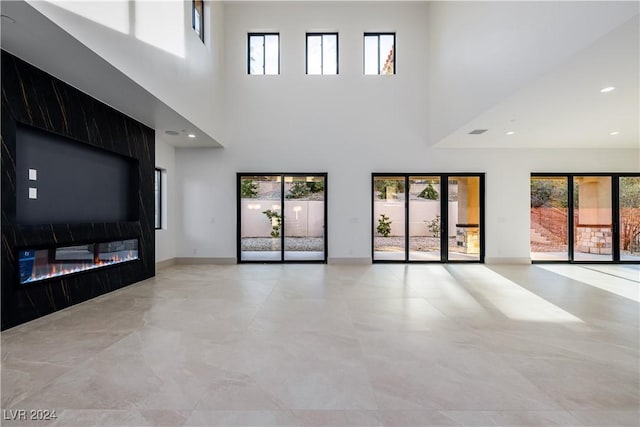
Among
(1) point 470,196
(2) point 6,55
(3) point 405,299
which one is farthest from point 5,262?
(1) point 470,196

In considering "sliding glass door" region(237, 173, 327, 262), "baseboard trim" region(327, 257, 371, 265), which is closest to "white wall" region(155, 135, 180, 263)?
"sliding glass door" region(237, 173, 327, 262)

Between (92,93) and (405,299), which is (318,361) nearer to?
(405,299)

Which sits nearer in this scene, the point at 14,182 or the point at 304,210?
the point at 14,182

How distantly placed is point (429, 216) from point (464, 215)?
0.97 m

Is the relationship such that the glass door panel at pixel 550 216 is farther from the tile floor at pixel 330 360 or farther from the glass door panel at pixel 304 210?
the glass door panel at pixel 304 210

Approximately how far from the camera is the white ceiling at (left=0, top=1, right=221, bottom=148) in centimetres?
288

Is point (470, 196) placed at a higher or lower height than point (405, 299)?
higher

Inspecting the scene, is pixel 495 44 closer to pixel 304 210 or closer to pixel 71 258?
pixel 304 210

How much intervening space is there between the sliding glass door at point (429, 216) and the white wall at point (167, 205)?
529cm

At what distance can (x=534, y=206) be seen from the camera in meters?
8.25

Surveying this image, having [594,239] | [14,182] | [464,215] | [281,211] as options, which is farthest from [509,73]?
[14,182]

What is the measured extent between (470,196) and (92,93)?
28.0ft

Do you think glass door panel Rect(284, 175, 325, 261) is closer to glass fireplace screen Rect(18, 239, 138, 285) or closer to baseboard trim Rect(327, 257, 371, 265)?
baseboard trim Rect(327, 257, 371, 265)

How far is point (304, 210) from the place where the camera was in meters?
8.22
